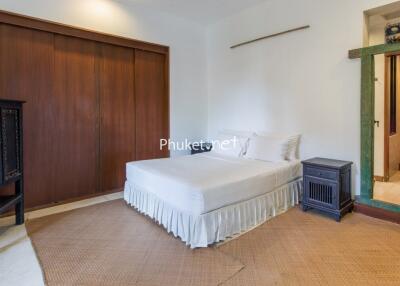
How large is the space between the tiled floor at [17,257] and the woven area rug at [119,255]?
0.06 meters

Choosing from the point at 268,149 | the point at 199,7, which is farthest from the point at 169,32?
the point at 268,149

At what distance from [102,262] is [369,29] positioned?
12.5 feet

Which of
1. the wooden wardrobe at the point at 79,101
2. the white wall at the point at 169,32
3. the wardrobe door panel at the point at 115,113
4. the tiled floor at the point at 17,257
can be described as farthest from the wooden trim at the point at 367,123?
the tiled floor at the point at 17,257

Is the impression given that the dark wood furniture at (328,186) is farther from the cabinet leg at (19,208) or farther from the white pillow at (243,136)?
the cabinet leg at (19,208)

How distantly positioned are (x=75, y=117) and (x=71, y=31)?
1108 millimetres

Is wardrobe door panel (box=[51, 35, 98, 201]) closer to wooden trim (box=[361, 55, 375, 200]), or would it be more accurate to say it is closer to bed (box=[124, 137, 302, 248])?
bed (box=[124, 137, 302, 248])

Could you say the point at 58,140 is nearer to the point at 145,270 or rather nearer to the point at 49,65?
the point at 49,65

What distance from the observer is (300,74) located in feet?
11.5

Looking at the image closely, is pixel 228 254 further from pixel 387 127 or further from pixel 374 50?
pixel 374 50

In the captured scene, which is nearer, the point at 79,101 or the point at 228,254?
the point at 228,254

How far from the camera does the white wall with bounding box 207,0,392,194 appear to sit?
10.0 feet

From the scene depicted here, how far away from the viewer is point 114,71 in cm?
386

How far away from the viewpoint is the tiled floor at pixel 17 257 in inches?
72.8

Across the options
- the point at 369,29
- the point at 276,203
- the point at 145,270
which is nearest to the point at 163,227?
the point at 145,270
